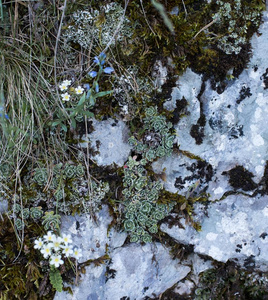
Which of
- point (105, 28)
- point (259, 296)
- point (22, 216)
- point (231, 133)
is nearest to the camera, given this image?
point (22, 216)

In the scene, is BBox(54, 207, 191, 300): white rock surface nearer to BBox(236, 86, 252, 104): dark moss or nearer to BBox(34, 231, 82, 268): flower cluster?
BBox(34, 231, 82, 268): flower cluster

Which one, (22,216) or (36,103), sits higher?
(36,103)

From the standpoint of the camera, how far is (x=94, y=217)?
3.37 m

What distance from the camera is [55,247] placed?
296cm

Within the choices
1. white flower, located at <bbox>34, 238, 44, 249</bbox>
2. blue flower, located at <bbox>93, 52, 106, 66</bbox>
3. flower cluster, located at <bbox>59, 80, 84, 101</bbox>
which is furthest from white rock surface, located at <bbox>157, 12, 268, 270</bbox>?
white flower, located at <bbox>34, 238, 44, 249</bbox>

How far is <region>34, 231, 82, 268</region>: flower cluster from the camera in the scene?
2926 millimetres

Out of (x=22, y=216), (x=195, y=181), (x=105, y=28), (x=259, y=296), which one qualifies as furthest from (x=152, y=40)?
(x=259, y=296)

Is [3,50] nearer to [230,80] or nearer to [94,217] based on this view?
[94,217]

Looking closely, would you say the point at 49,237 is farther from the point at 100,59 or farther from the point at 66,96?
the point at 100,59

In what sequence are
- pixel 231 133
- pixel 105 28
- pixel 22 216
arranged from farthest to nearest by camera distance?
pixel 231 133
pixel 105 28
pixel 22 216

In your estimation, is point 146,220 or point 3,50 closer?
point 3,50

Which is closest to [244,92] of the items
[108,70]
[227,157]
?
[227,157]

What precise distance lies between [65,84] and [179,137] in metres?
1.26

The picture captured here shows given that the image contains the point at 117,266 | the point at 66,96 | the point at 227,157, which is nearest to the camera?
the point at 66,96
